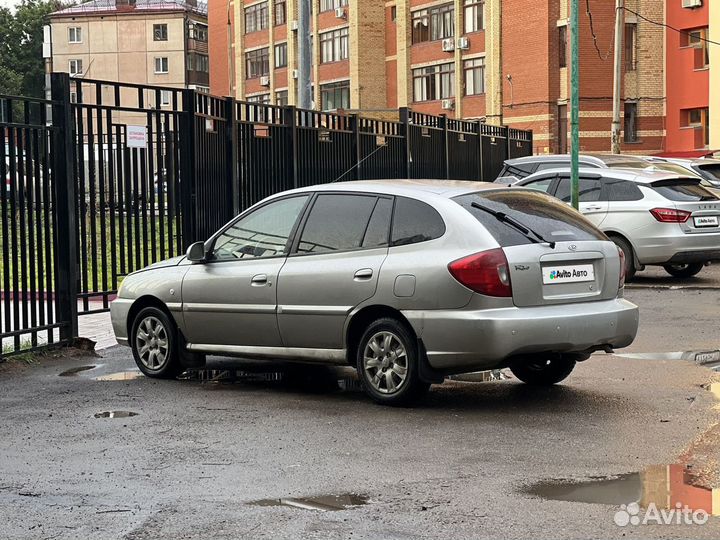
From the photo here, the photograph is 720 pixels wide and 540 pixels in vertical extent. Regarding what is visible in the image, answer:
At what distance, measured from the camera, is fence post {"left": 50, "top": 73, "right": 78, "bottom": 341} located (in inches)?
448

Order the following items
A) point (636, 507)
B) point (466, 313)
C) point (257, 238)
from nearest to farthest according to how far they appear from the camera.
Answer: point (636, 507) < point (466, 313) < point (257, 238)

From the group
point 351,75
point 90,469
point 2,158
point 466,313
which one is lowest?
point 90,469

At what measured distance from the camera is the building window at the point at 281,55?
250 feet

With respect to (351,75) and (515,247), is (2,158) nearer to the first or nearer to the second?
(515,247)

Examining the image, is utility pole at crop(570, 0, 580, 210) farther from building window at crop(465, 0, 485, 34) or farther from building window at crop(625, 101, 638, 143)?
building window at crop(465, 0, 485, 34)

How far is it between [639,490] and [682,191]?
39.7ft

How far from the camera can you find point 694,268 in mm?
18297

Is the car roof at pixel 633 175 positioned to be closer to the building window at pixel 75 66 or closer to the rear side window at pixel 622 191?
the rear side window at pixel 622 191

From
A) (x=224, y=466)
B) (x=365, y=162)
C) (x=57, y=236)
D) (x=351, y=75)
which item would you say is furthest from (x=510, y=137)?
(x=351, y=75)

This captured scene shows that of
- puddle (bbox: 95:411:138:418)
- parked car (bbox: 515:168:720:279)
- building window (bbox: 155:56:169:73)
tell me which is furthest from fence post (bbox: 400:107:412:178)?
building window (bbox: 155:56:169:73)

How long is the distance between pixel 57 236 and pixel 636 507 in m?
7.34

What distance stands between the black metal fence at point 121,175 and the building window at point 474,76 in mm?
40147

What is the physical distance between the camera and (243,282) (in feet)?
30.4

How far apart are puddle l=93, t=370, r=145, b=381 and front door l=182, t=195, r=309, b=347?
2.16ft
